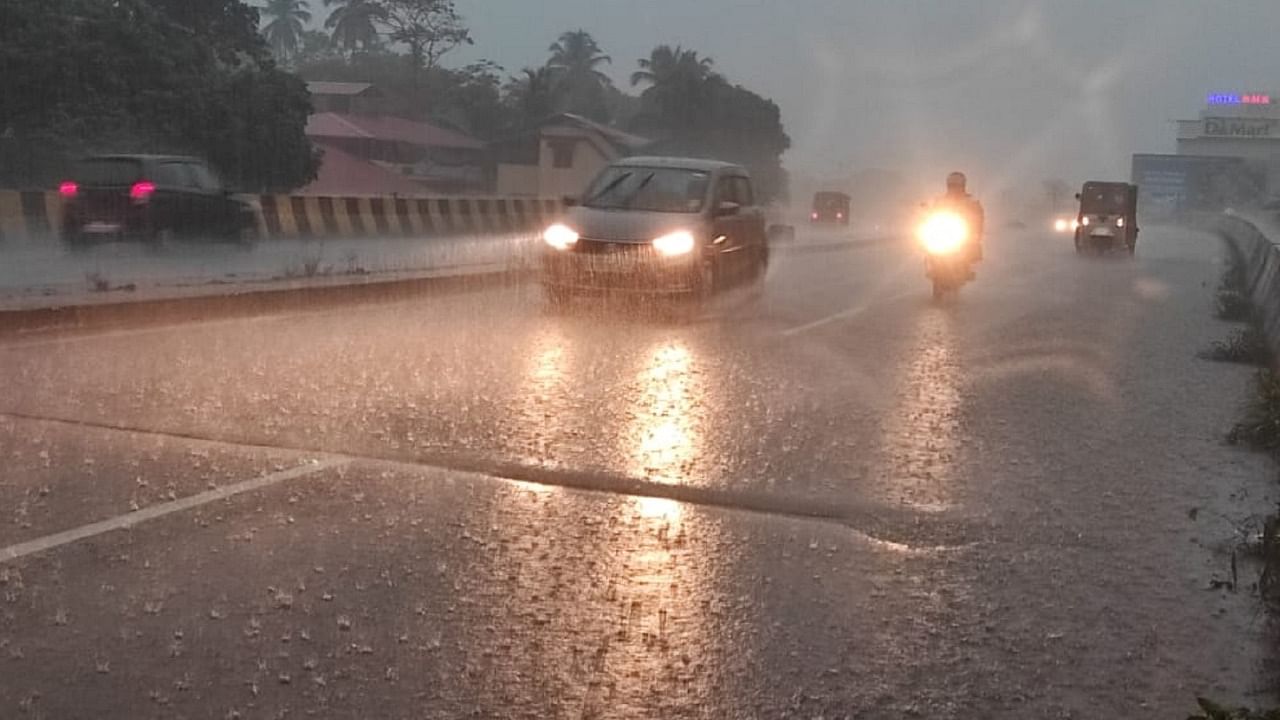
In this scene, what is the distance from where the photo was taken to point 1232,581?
19.9ft

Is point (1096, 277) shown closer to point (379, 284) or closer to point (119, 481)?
point (379, 284)

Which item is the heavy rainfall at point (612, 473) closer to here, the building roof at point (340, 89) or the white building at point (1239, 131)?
the building roof at point (340, 89)

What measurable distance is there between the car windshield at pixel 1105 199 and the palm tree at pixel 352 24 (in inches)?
1884

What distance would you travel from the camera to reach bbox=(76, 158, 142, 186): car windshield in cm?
1964

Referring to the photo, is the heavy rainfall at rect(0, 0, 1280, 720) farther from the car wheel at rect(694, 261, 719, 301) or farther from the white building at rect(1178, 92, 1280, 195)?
the white building at rect(1178, 92, 1280, 195)

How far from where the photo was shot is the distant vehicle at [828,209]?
68875mm

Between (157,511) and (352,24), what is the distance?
268 ft

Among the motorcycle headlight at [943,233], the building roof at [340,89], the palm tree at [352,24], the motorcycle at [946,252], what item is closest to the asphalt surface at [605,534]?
the motorcycle at [946,252]

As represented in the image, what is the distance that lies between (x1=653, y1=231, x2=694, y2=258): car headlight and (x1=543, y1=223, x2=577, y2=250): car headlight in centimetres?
93

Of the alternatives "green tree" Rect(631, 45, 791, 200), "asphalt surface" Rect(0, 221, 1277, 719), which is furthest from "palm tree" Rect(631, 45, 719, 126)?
"asphalt surface" Rect(0, 221, 1277, 719)

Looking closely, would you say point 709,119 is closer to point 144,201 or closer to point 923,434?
point 144,201

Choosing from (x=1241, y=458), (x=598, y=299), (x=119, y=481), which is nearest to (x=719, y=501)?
(x=119, y=481)

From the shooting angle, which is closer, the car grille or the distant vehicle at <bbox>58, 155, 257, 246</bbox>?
the car grille

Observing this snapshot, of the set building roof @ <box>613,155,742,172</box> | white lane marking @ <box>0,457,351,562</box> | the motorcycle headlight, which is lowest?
white lane marking @ <box>0,457,351,562</box>
